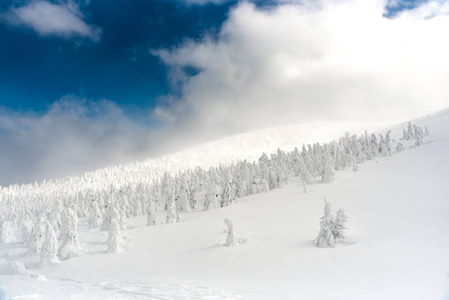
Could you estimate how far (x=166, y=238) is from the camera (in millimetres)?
45281

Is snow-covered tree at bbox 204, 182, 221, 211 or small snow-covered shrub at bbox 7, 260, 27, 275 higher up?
snow-covered tree at bbox 204, 182, 221, 211

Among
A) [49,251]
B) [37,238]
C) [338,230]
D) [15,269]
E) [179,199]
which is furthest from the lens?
[179,199]

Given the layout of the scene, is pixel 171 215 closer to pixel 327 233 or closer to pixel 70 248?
pixel 70 248

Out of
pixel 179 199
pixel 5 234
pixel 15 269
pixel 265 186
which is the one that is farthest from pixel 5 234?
pixel 265 186

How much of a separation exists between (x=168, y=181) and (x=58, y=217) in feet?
177

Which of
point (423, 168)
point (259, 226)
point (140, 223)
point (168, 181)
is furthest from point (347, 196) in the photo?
point (168, 181)

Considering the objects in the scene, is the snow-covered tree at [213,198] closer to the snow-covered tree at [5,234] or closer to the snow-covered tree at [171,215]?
the snow-covered tree at [171,215]

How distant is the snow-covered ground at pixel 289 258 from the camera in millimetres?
13125

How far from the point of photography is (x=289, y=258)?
24062mm

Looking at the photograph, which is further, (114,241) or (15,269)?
(114,241)

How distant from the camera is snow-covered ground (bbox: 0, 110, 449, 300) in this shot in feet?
43.1

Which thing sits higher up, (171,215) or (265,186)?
(265,186)

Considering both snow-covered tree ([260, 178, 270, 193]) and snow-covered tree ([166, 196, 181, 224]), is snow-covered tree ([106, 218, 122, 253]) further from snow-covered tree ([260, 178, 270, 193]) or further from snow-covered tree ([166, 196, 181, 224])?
snow-covered tree ([260, 178, 270, 193])

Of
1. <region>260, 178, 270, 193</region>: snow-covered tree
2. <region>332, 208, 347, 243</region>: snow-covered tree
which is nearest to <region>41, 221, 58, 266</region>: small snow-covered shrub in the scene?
<region>332, 208, 347, 243</region>: snow-covered tree
